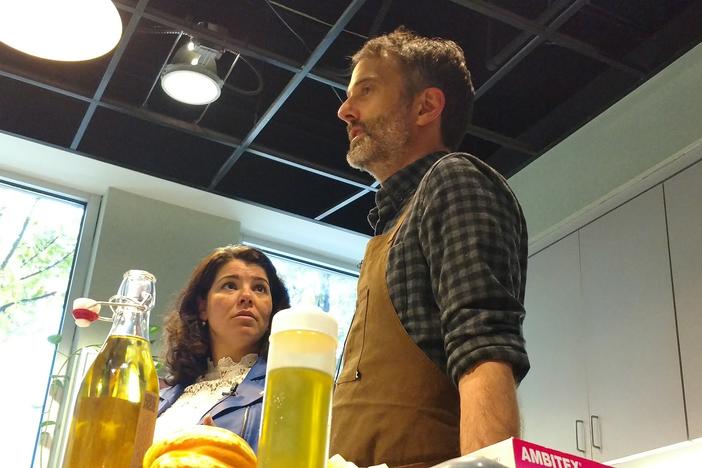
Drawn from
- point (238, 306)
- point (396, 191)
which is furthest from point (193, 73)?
point (396, 191)

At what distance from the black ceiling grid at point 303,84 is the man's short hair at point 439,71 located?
1.54m

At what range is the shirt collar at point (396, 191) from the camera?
155 centimetres

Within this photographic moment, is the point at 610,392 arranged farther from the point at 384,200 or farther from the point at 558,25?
the point at 384,200

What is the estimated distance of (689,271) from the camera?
316 cm

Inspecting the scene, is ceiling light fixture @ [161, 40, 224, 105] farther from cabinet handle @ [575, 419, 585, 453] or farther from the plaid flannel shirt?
the plaid flannel shirt

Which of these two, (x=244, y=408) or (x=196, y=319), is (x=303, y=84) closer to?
(x=196, y=319)

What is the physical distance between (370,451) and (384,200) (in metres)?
0.52

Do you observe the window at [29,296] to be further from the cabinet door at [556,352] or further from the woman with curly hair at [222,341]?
the cabinet door at [556,352]

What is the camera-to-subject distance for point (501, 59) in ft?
12.0

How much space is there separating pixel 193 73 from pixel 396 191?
7.68 feet

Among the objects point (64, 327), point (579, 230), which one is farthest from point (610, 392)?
point (64, 327)

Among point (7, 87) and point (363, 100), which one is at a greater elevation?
point (7, 87)

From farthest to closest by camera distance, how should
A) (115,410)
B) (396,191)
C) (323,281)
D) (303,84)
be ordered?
(323,281)
(303,84)
(396,191)
(115,410)

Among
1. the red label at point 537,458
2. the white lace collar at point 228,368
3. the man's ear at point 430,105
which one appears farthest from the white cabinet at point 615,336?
the red label at point 537,458
